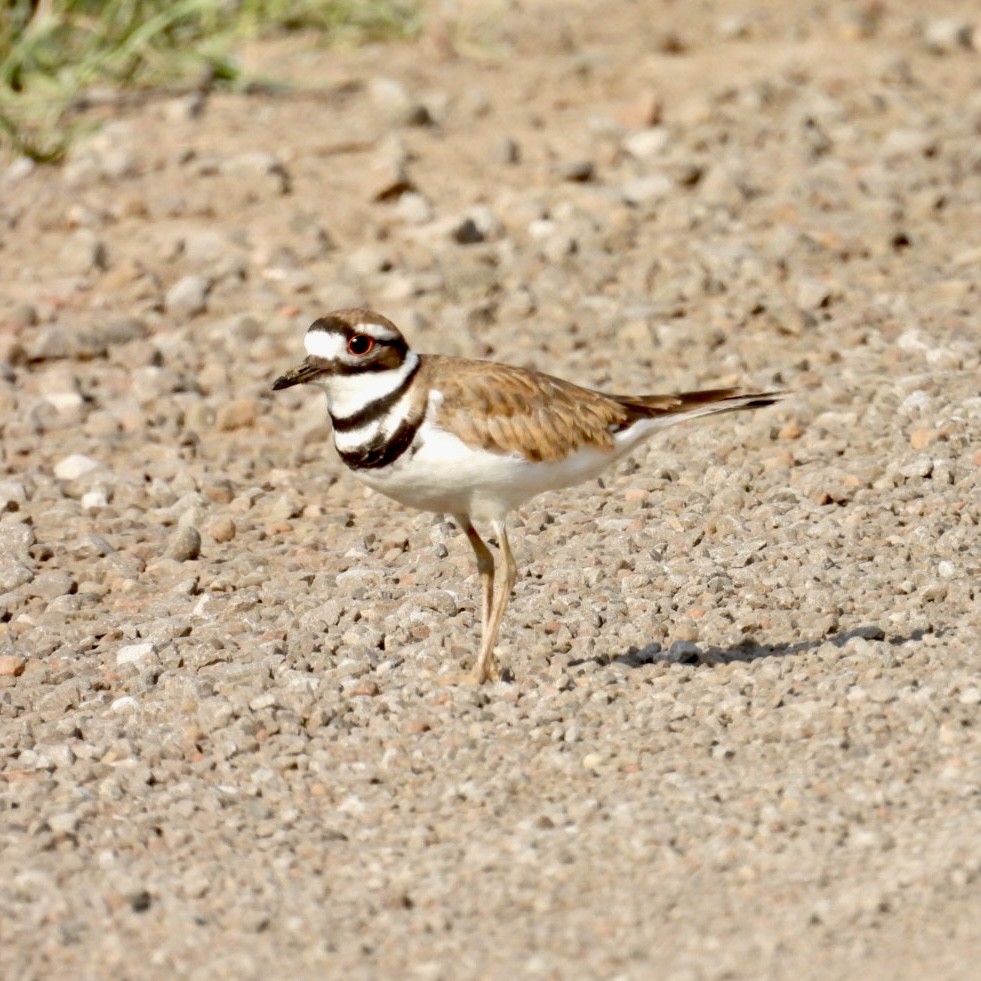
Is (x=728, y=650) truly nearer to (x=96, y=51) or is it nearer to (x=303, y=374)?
(x=303, y=374)

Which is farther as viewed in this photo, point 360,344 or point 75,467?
point 75,467

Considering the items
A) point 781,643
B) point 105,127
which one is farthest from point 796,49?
point 781,643

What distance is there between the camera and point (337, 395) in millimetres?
4980

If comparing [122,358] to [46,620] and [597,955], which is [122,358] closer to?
[46,620]

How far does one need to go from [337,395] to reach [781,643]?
1.50 m

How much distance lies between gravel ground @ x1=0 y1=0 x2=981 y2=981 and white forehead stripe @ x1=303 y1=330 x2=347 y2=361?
0.94 meters

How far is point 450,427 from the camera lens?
488cm

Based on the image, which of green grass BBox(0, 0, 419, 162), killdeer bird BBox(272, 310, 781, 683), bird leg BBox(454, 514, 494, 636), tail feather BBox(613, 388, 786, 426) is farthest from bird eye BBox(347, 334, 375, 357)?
green grass BBox(0, 0, 419, 162)

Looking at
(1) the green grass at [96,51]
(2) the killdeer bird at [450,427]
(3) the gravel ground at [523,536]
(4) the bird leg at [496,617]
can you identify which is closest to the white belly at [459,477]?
(2) the killdeer bird at [450,427]

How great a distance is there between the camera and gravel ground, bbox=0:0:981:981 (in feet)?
13.3

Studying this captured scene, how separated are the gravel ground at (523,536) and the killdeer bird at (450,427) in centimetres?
55

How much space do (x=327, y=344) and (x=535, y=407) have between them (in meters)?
0.61

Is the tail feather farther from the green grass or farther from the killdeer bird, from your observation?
the green grass

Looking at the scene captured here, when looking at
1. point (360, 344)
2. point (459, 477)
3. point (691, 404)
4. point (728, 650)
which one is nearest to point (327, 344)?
point (360, 344)
